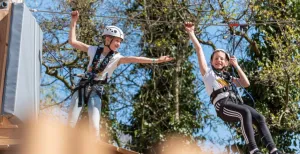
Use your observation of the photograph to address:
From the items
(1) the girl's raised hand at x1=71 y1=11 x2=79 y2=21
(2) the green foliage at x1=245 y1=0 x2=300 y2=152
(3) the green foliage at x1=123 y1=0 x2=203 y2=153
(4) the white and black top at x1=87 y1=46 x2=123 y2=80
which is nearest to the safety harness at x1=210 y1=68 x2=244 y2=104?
(4) the white and black top at x1=87 y1=46 x2=123 y2=80

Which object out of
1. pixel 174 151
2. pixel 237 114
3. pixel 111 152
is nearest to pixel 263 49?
pixel 174 151

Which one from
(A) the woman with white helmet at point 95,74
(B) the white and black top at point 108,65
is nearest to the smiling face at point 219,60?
(A) the woman with white helmet at point 95,74

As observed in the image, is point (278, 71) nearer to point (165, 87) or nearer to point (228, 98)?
point (165, 87)

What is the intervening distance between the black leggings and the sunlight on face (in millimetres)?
405

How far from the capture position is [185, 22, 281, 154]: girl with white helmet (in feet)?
20.3

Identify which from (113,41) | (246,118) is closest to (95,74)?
(113,41)

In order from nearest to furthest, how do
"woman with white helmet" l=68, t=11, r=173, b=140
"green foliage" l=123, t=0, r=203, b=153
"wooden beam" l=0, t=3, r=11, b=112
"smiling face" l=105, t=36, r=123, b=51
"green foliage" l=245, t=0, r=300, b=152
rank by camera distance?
"wooden beam" l=0, t=3, r=11, b=112
"woman with white helmet" l=68, t=11, r=173, b=140
"smiling face" l=105, t=36, r=123, b=51
"green foliage" l=245, t=0, r=300, b=152
"green foliage" l=123, t=0, r=203, b=153

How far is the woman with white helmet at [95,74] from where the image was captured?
6.29 m

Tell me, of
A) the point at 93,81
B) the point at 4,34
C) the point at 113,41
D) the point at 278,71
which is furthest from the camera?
the point at 278,71

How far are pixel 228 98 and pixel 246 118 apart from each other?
1.09ft

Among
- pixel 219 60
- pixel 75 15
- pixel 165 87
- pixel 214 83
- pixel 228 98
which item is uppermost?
pixel 75 15

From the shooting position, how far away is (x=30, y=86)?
567cm

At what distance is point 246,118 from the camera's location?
6223 mm

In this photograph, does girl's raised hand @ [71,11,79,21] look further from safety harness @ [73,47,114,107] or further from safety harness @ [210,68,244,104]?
safety harness @ [210,68,244,104]
